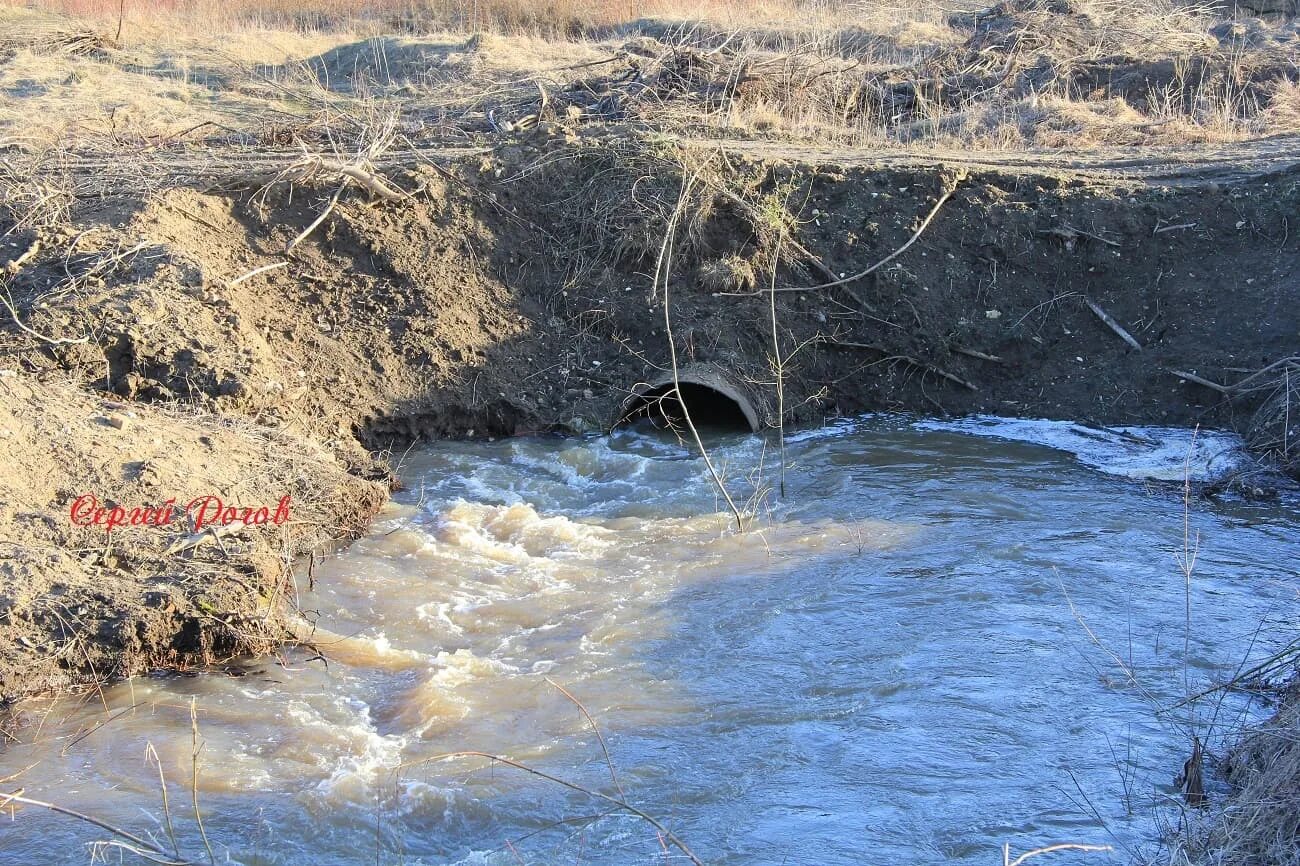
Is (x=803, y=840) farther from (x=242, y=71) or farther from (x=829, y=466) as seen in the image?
(x=242, y=71)

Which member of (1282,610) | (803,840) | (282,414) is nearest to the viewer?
(803,840)

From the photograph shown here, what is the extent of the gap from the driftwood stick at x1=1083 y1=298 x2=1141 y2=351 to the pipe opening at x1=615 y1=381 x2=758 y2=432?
269cm

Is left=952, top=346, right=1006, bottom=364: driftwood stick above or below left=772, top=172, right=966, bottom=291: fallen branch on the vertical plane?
below

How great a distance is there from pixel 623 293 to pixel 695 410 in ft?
3.44

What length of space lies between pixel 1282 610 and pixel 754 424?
368cm

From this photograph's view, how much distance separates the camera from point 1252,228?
8.81m

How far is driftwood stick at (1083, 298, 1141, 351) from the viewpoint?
338 inches

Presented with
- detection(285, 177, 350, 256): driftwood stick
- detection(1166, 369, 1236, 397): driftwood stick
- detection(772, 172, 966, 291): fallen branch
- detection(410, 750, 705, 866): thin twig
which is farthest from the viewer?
detection(772, 172, 966, 291): fallen branch

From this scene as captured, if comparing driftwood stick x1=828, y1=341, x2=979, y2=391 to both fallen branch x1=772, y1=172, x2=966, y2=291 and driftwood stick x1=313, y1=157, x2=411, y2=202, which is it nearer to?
fallen branch x1=772, y1=172, x2=966, y2=291

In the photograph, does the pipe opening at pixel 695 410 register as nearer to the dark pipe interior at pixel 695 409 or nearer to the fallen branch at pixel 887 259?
the dark pipe interior at pixel 695 409

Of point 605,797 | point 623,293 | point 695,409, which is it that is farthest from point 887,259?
point 605,797

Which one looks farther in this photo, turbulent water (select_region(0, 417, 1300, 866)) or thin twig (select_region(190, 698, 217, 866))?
turbulent water (select_region(0, 417, 1300, 866))

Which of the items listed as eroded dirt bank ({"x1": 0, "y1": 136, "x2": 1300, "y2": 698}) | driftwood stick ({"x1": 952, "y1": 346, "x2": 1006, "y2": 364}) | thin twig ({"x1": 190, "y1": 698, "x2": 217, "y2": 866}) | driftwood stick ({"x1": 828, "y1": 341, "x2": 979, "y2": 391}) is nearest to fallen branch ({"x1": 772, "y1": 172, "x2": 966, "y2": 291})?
eroded dirt bank ({"x1": 0, "y1": 136, "x2": 1300, "y2": 698})

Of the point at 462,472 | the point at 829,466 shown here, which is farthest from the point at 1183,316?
the point at 462,472
